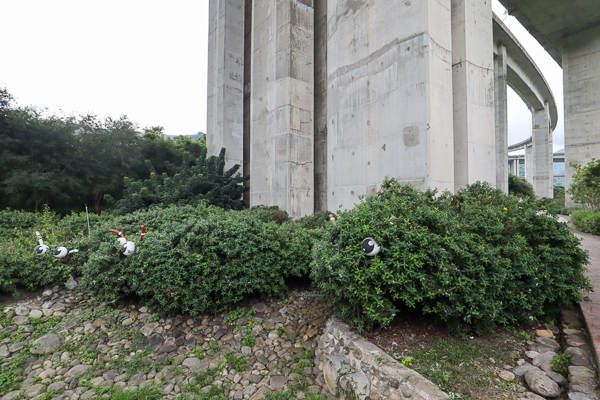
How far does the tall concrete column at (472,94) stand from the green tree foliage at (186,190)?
5814 millimetres

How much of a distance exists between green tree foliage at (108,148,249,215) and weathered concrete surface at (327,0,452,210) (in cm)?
383

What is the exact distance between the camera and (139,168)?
1461cm

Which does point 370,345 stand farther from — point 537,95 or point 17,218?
point 537,95

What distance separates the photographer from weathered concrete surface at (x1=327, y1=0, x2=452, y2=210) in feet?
15.3

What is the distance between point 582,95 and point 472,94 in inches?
709

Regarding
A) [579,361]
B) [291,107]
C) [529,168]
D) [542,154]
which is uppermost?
[542,154]

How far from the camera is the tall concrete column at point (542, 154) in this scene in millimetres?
26375

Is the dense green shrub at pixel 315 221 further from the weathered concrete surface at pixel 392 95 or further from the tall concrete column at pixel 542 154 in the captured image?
the tall concrete column at pixel 542 154

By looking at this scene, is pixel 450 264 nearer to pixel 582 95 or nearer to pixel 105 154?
pixel 105 154

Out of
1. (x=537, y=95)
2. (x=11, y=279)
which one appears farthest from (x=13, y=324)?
(x=537, y=95)

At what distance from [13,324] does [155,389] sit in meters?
2.56

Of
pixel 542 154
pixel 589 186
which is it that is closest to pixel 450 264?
pixel 589 186

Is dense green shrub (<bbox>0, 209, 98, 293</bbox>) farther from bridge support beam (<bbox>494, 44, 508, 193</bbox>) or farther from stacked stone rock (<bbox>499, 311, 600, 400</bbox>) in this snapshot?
bridge support beam (<bbox>494, 44, 508, 193</bbox>)

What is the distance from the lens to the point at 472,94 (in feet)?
16.9
